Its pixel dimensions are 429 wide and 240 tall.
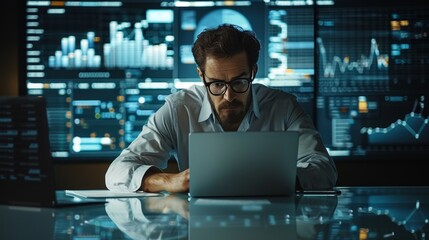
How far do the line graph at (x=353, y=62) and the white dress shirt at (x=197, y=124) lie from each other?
1374 mm

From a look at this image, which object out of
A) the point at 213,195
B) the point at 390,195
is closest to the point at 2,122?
the point at 213,195

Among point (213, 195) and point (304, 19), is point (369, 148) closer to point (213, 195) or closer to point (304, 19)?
point (304, 19)

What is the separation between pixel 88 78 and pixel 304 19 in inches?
52.5

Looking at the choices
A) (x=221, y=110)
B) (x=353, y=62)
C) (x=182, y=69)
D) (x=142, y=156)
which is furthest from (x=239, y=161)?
(x=353, y=62)

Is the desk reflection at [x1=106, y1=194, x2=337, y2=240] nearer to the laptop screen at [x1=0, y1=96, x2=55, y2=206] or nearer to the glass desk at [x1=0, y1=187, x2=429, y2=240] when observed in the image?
the glass desk at [x1=0, y1=187, x2=429, y2=240]

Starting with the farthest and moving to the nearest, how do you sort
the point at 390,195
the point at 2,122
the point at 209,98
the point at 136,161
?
the point at 209,98
the point at 136,161
the point at 390,195
the point at 2,122

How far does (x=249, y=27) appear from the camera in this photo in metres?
4.37

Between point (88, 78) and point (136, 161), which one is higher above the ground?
point (88, 78)

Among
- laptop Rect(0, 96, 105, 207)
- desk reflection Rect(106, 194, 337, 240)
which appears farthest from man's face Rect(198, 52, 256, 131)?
laptop Rect(0, 96, 105, 207)

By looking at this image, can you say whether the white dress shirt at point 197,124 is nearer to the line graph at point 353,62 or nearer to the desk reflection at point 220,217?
the desk reflection at point 220,217

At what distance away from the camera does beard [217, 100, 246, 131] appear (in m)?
2.89

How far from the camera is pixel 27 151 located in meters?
1.76

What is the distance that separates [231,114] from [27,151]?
128 centimetres

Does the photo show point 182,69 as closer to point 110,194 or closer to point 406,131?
point 406,131
